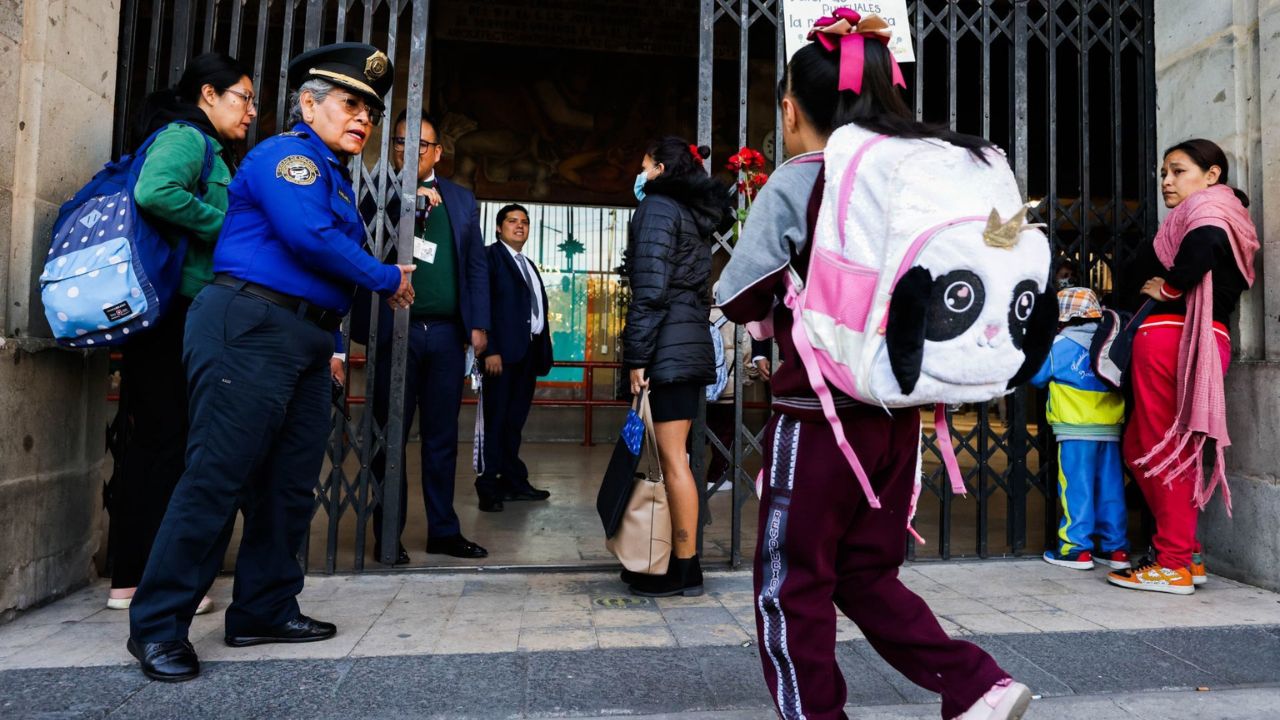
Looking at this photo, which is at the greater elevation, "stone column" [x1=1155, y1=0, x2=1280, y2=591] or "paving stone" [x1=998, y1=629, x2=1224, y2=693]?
"stone column" [x1=1155, y1=0, x2=1280, y2=591]

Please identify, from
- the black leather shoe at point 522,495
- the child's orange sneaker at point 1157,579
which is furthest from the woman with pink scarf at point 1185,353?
the black leather shoe at point 522,495

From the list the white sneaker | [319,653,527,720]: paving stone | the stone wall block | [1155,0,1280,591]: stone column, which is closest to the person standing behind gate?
the white sneaker

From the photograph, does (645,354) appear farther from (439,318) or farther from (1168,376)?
(1168,376)

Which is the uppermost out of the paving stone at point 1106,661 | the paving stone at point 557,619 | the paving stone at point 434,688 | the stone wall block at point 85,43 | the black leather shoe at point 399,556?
the stone wall block at point 85,43

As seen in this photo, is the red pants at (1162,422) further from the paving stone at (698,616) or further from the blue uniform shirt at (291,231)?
the blue uniform shirt at (291,231)

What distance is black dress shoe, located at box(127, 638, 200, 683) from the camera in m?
2.53

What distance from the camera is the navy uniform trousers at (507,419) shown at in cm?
592

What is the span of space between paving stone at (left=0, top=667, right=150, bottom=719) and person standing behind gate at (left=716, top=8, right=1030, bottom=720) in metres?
1.89

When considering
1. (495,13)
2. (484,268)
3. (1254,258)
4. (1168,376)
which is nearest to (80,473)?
(484,268)

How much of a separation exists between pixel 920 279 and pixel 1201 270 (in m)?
2.69

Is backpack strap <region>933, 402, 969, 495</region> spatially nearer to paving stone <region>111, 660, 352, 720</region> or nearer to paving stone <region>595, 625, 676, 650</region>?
paving stone <region>595, 625, 676, 650</region>

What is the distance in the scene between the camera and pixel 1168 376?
3.76 m

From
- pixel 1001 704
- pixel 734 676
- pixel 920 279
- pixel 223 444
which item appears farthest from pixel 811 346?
→ pixel 223 444

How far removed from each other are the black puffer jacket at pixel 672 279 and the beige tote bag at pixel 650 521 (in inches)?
7.9
